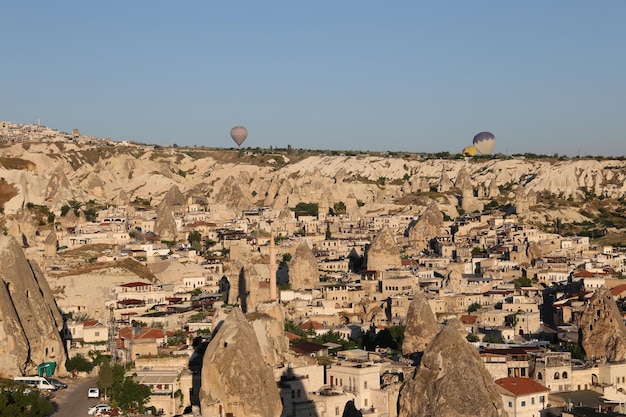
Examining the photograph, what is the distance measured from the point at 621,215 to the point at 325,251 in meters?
42.5

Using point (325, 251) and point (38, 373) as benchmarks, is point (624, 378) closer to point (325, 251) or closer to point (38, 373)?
point (38, 373)

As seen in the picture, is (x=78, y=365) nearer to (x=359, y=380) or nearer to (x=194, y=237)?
(x=359, y=380)

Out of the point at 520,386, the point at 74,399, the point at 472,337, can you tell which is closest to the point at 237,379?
the point at 520,386

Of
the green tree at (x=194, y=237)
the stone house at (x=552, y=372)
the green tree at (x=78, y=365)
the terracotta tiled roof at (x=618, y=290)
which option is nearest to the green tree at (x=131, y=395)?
the green tree at (x=78, y=365)

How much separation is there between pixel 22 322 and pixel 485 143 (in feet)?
412

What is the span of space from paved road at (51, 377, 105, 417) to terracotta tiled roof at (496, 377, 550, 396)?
1421 centimetres

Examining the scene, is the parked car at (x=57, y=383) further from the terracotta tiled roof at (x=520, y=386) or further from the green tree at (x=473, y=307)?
the green tree at (x=473, y=307)

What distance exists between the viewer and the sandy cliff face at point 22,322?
50812 millimetres

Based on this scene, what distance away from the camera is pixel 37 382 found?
1938 inches

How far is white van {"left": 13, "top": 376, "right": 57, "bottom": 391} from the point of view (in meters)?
48.7

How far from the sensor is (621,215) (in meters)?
127

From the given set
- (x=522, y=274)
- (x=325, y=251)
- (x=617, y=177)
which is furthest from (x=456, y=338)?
(x=617, y=177)

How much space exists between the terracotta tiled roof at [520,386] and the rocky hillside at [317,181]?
211 ft

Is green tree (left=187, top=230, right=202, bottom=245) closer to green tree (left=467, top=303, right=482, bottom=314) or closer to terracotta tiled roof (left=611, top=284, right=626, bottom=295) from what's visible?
green tree (left=467, top=303, right=482, bottom=314)
